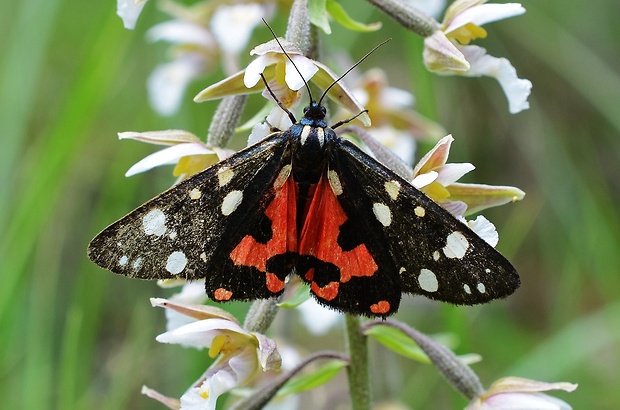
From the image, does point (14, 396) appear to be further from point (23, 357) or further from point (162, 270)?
point (162, 270)

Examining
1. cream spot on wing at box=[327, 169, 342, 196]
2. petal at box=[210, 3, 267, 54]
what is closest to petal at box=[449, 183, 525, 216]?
cream spot on wing at box=[327, 169, 342, 196]

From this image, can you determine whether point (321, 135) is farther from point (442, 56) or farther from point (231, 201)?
point (442, 56)

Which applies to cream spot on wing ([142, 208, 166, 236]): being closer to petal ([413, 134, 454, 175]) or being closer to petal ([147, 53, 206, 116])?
petal ([413, 134, 454, 175])

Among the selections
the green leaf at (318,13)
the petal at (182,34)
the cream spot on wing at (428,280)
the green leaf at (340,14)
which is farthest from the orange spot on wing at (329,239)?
the petal at (182,34)

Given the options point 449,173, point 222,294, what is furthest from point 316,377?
point 449,173

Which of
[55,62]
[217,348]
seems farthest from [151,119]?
[217,348]

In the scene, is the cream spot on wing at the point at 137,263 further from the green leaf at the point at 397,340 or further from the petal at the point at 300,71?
the green leaf at the point at 397,340
